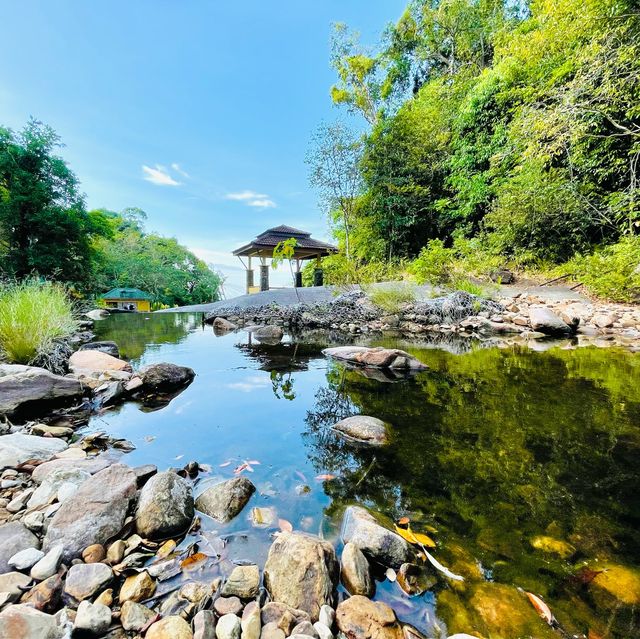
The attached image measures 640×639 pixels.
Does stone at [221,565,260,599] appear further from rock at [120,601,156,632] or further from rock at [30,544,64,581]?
rock at [30,544,64,581]

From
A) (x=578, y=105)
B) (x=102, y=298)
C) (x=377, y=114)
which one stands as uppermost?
(x=377, y=114)

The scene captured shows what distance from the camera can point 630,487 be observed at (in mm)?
1479

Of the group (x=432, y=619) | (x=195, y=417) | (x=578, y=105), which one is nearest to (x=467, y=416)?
(x=432, y=619)

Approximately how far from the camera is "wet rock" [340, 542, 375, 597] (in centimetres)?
97

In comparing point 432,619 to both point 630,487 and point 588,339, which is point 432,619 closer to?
point 630,487

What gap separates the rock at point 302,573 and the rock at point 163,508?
430mm

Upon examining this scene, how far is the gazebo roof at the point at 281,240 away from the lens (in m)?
14.0

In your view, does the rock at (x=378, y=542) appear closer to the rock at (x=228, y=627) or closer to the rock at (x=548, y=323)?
the rock at (x=228, y=627)

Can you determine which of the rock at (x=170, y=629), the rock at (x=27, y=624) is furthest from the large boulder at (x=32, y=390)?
the rock at (x=170, y=629)

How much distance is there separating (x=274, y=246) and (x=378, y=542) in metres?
13.7

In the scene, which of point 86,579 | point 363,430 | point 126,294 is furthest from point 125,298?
point 86,579

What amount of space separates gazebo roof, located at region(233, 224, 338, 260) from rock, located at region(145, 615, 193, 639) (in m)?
13.7

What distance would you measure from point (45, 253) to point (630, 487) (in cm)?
1828

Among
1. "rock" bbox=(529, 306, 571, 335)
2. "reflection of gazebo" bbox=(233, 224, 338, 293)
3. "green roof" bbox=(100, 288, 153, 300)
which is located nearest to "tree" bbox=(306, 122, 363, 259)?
"reflection of gazebo" bbox=(233, 224, 338, 293)
